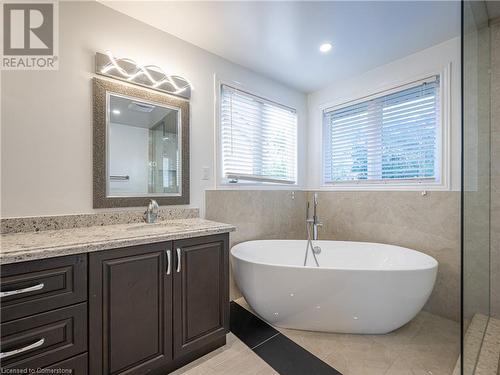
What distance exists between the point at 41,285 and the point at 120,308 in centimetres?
37

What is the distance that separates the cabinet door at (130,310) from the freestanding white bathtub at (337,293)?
69cm

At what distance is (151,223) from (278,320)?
1.28m

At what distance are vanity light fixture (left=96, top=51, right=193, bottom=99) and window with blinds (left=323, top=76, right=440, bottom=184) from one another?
181cm

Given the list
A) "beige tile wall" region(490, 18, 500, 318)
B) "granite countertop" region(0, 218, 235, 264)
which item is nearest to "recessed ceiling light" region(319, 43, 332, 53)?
"beige tile wall" region(490, 18, 500, 318)

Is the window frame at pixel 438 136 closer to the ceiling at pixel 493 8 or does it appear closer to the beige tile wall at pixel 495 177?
the beige tile wall at pixel 495 177

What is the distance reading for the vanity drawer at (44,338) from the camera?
913mm

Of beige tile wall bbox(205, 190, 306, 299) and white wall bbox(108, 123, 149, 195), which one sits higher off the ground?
white wall bbox(108, 123, 149, 195)

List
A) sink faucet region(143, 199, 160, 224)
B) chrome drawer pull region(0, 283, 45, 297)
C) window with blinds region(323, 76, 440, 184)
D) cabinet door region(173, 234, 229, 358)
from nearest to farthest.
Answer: chrome drawer pull region(0, 283, 45, 297) < cabinet door region(173, 234, 229, 358) < sink faucet region(143, 199, 160, 224) < window with blinds region(323, 76, 440, 184)

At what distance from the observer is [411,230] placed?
6.98 ft

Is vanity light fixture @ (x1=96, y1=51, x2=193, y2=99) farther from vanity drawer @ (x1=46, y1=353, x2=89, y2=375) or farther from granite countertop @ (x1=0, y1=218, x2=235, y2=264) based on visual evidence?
vanity drawer @ (x1=46, y1=353, x2=89, y2=375)

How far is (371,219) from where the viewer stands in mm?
2395

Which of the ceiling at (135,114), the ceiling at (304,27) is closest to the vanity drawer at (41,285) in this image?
the ceiling at (135,114)

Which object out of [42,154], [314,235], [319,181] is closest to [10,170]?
[42,154]

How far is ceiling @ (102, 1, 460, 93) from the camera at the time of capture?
1577 millimetres
